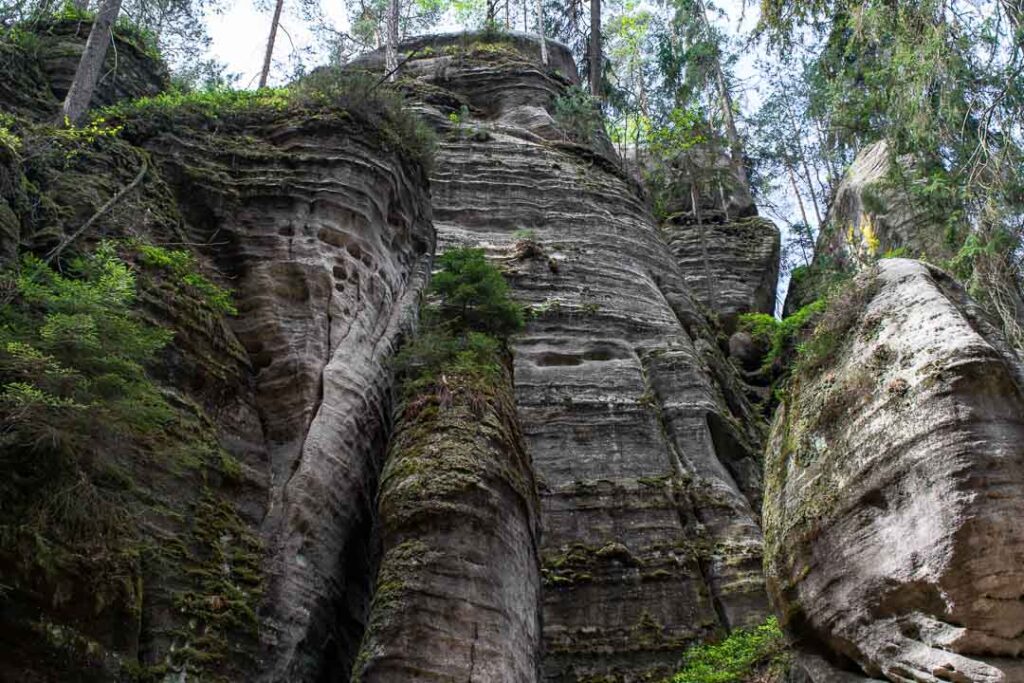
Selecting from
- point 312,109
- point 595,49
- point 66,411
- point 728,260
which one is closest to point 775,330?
point 728,260

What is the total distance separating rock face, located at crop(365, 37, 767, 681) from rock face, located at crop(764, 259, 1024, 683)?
138 inches

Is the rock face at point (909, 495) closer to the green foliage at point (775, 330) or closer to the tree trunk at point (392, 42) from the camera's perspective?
the green foliage at point (775, 330)

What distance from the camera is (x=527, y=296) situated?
15.6 metres

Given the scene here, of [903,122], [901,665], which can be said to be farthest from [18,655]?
[903,122]

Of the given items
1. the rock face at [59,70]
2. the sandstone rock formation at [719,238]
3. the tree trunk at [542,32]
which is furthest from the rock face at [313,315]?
the tree trunk at [542,32]

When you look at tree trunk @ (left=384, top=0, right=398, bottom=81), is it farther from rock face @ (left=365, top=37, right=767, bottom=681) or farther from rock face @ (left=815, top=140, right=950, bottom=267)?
rock face @ (left=815, top=140, right=950, bottom=267)

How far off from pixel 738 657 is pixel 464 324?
18.1 feet

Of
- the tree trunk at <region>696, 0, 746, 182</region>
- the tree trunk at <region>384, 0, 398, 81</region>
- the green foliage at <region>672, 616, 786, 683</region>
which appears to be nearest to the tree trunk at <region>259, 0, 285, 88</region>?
the tree trunk at <region>384, 0, 398, 81</region>

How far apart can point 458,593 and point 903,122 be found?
11698 mm

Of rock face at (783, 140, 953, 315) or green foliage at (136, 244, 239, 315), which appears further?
rock face at (783, 140, 953, 315)

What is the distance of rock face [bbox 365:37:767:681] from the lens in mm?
11453

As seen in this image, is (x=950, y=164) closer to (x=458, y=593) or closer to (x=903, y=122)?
(x=903, y=122)

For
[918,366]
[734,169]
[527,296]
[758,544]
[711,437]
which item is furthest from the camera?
[734,169]

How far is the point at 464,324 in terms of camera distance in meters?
11.5
